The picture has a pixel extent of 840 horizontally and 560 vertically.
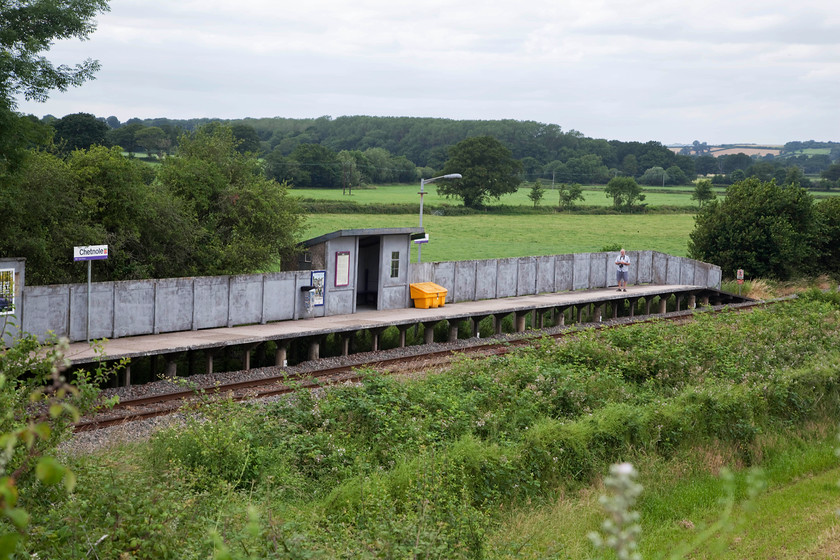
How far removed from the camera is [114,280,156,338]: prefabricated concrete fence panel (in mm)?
19062

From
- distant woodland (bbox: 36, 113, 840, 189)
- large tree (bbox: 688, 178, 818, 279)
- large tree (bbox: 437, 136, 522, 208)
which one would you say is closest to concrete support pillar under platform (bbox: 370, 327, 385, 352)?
large tree (bbox: 688, 178, 818, 279)

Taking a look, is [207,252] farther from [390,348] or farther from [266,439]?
[266,439]

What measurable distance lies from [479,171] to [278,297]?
65.3 meters

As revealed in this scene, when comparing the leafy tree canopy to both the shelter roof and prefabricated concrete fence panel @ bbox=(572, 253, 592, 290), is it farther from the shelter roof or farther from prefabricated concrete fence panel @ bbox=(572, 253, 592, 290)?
prefabricated concrete fence panel @ bbox=(572, 253, 592, 290)

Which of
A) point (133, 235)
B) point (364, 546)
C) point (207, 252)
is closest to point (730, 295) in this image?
point (207, 252)

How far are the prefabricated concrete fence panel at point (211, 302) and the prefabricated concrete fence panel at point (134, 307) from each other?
1233 millimetres

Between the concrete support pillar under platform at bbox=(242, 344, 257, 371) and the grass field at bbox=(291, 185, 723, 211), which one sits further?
the grass field at bbox=(291, 185, 723, 211)

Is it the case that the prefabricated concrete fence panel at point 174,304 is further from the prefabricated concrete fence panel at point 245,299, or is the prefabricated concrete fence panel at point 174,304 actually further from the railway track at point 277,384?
the railway track at point 277,384

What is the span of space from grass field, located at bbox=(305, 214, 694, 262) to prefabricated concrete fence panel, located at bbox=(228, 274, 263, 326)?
26.6 meters

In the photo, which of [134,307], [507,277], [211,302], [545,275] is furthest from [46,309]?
[545,275]

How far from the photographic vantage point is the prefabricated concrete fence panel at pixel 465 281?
2773 centimetres

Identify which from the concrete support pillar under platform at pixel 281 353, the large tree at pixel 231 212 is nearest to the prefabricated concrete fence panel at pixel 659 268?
the large tree at pixel 231 212

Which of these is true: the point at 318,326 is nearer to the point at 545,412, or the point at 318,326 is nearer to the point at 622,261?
the point at 545,412

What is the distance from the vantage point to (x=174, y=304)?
20.1 meters
